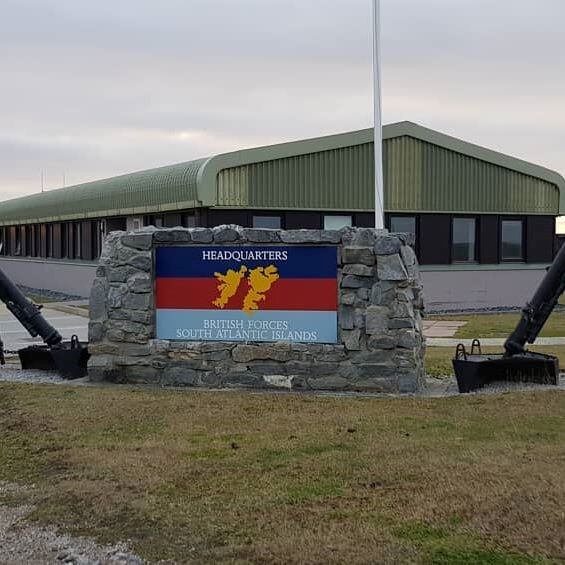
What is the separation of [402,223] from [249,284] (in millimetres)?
15098

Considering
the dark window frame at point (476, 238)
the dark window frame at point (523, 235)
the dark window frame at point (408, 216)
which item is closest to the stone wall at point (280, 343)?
the dark window frame at point (408, 216)

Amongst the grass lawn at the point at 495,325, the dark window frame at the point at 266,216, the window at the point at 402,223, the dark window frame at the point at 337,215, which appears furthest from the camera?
the window at the point at 402,223

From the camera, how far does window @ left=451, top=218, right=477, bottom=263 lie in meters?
26.4

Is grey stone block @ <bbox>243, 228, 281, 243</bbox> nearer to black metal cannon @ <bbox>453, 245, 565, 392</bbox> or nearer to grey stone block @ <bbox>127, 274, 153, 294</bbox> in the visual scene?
grey stone block @ <bbox>127, 274, 153, 294</bbox>

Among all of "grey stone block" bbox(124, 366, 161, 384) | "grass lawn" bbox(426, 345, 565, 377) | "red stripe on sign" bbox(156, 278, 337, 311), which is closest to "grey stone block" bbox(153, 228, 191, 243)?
"red stripe on sign" bbox(156, 278, 337, 311)

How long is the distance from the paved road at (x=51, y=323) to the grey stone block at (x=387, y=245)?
9.18 meters

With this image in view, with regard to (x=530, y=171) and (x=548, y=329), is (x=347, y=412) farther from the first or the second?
(x=530, y=171)

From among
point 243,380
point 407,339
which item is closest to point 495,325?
point 407,339

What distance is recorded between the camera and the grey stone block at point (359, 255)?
34.9ft

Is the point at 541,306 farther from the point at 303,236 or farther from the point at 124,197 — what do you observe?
the point at 124,197

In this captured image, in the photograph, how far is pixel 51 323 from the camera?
74.0 feet

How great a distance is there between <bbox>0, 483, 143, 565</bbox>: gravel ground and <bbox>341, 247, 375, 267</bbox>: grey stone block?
234 inches

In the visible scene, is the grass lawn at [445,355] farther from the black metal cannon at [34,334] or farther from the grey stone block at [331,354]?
the black metal cannon at [34,334]

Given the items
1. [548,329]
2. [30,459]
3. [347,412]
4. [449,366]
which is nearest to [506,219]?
[548,329]
